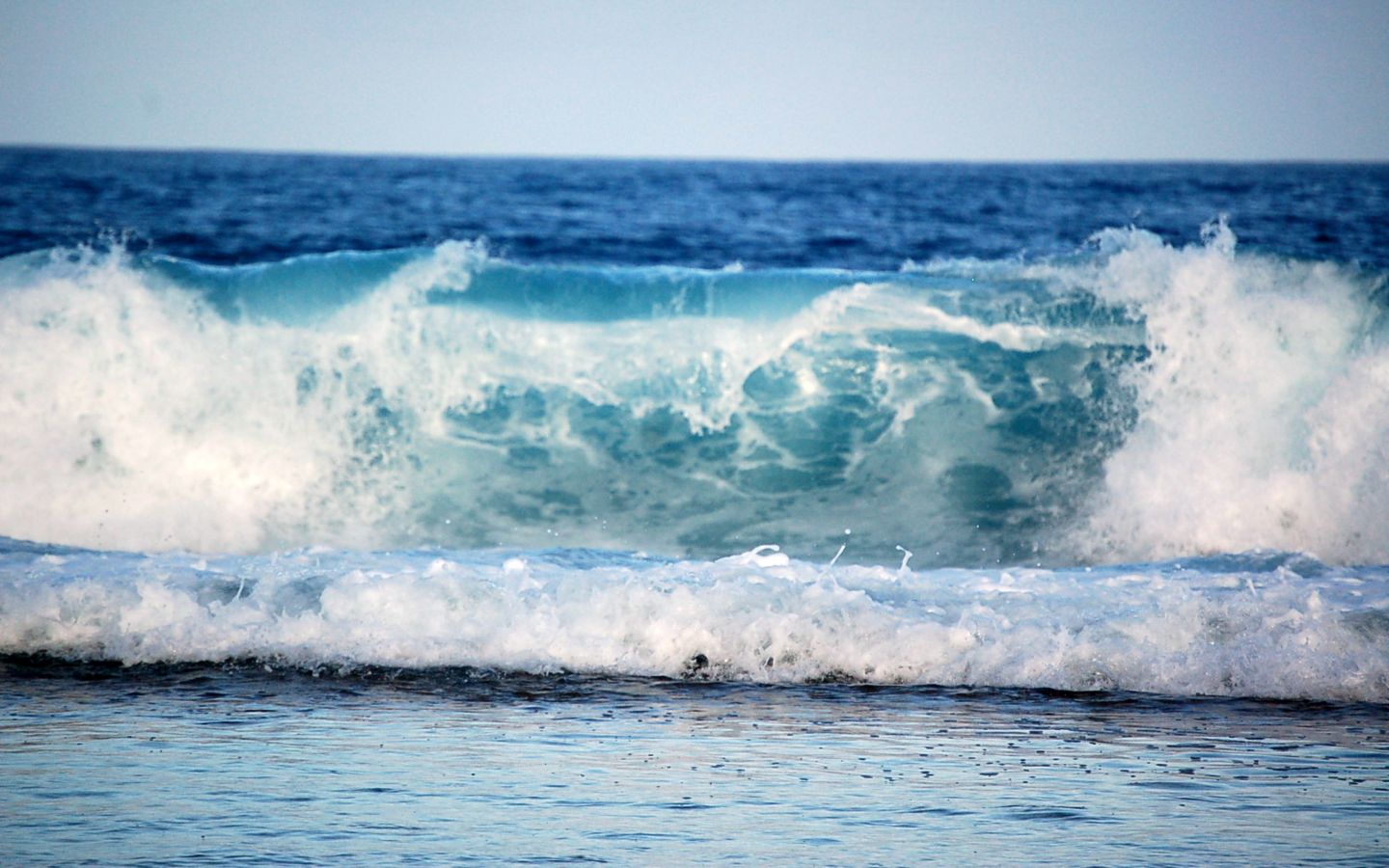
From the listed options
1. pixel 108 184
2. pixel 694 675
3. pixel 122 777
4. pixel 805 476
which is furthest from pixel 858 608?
pixel 108 184

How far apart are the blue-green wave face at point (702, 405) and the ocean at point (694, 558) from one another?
0.11ft

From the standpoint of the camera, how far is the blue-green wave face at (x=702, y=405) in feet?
33.3

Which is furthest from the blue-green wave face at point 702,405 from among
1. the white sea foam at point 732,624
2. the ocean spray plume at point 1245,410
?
the white sea foam at point 732,624

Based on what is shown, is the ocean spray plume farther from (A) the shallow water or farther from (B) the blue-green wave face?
(A) the shallow water

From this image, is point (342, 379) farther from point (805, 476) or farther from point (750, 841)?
point (750, 841)

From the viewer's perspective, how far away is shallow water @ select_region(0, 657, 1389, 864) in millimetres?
4223

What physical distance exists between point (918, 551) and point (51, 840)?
6.59 metres

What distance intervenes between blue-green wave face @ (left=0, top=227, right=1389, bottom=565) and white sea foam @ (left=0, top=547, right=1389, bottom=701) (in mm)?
2676

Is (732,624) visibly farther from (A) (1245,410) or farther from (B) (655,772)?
(A) (1245,410)

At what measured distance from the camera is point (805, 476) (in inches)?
424

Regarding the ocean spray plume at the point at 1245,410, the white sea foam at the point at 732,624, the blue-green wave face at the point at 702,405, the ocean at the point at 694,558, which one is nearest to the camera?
the ocean at the point at 694,558

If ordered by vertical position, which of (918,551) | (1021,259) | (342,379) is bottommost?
(918,551)

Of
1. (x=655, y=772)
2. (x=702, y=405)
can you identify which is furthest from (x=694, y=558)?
(x=655, y=772)

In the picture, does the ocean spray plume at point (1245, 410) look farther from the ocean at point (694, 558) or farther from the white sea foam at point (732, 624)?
the white sea foam at point (732, 624)
